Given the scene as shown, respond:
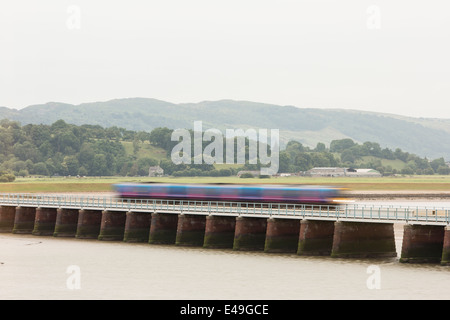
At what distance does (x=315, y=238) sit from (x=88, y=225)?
2691 centimetres

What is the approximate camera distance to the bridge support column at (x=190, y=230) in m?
72.1

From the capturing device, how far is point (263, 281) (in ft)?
180

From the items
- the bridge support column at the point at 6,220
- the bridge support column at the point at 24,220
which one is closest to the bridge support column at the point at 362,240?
the bridge support column at the point at 24,220

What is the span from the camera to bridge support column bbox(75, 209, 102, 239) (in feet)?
267

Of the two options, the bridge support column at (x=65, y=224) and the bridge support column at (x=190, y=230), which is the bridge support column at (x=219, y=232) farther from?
the bridge support column at (x=65, y=224)

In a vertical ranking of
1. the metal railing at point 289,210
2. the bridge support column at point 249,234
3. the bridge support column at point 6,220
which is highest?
the metal railing at point 289,210

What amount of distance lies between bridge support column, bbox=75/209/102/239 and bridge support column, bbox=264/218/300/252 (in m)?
22.3

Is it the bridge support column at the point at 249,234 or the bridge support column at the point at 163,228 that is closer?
the bridge support column at the point at 249,234

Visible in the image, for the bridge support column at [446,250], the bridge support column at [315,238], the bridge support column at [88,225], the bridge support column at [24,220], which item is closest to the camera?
the bridge support column at [446,250]

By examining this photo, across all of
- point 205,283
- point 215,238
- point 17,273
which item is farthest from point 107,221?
point 205,283

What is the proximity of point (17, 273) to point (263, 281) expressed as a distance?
18.1 meters

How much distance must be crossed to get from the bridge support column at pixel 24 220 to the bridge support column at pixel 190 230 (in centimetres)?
2344

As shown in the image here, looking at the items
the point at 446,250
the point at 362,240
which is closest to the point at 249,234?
the point at 362,240
